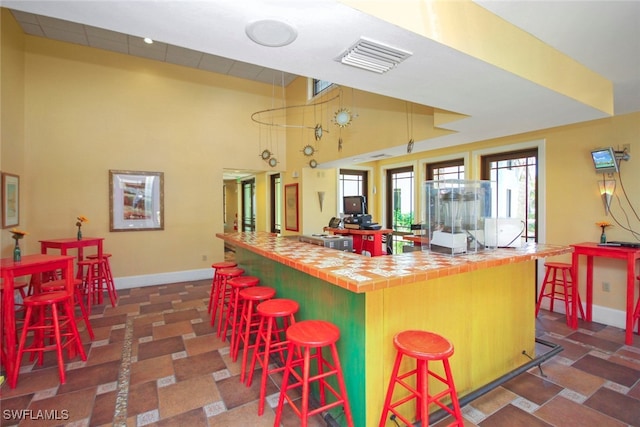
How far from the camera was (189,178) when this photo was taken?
18.9 feet

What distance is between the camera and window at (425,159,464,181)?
516cm

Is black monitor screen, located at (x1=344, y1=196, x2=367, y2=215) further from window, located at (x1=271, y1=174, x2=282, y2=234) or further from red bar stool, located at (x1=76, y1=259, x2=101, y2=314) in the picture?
red bar stool, located at (x1=76, y1=259, x2=101, y2=314)

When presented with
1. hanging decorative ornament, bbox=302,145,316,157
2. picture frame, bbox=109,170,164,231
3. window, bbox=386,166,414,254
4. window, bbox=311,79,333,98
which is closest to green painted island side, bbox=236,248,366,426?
hanging decorative ornament, bbox=302,145,316,157

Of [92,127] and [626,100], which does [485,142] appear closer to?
[626,100]

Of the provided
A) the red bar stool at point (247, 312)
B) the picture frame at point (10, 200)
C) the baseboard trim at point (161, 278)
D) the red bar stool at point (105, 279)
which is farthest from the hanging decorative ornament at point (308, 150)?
the picture frame at point (10, 200)

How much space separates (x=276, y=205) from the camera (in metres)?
7.53

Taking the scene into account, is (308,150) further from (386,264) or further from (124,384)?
(124,384)

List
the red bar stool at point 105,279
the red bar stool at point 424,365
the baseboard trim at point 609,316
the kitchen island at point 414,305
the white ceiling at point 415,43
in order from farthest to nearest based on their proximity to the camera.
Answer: the red bar stool at point 105,279, the baseboard trim at point 609,316, the kitchen island at point 414,305, the red bar stool at point 424,365, the white ceiling at point 415,43

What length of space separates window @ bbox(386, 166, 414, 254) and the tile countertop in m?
3.45

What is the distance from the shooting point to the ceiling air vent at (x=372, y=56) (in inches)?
64.8

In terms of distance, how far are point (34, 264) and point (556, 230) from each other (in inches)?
221

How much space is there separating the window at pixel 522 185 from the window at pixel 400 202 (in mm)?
1829

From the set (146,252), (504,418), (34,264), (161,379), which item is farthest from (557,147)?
(146,252)

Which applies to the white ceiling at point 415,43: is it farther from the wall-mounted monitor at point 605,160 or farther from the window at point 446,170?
the window at point 446,170
